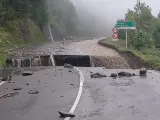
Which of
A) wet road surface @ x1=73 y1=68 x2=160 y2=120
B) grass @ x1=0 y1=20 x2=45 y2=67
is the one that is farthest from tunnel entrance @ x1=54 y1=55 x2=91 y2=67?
grass @ x1=0 y1=20 x2=45 y2=67

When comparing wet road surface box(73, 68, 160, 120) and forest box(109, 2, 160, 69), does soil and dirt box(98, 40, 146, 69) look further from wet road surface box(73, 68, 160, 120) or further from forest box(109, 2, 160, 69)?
wet road surface box(73, 68, 160, 120)

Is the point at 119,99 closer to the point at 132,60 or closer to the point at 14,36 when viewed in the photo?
the point at 132,60

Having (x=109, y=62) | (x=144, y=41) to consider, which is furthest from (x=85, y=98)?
(x=144, y=41)

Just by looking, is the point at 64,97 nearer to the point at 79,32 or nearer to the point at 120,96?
the point at 120,96

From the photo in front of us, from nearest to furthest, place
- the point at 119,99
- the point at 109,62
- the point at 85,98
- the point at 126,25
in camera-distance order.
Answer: the point at 119,99 → the point at 85,98 → the point at 109,62 → the point at 126,25

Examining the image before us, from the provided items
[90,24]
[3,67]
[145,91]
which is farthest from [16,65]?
[90,24]

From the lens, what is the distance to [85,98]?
12.6 metres

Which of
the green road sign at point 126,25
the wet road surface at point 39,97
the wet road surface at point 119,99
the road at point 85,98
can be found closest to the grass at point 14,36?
the green road sign at point 126,25

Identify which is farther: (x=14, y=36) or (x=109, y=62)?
(x=14, y=36)

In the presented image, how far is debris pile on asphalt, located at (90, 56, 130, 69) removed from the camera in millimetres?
25766

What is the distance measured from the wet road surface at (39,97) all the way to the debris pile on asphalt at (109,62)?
23.8 feet

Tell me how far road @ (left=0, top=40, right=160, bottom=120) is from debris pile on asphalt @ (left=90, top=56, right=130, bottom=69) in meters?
7.36

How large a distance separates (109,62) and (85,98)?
44.8 ft

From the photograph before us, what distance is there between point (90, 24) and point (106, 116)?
114 meters
